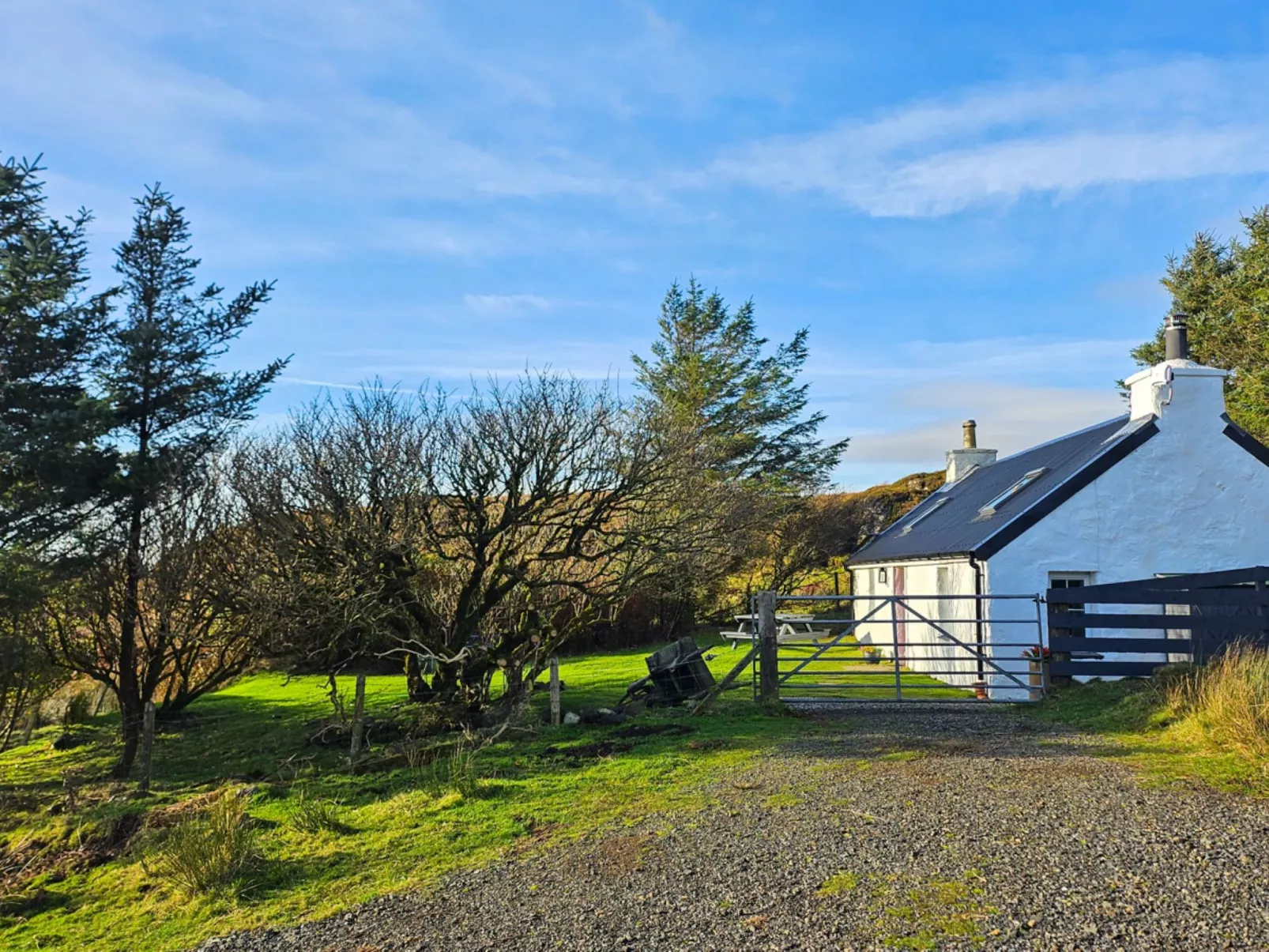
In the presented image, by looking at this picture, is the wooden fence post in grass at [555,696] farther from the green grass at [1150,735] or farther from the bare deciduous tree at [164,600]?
the green grass at [1150,735]

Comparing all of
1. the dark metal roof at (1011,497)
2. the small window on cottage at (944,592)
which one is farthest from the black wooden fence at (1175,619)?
the small window on cottage at (944,592)

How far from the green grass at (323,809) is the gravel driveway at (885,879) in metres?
0.65

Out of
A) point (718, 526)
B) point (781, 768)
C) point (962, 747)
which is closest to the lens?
point (781, 768)

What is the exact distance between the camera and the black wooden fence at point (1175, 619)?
12.5 metres

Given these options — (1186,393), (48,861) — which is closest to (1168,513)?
(1186,393)

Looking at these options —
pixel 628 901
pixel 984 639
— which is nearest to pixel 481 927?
pixel 628 901

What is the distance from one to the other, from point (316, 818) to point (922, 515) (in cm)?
2129

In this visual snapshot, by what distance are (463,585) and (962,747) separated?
7826mm

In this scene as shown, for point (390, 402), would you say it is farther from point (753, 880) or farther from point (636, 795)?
point (753, 880)

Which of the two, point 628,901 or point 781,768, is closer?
point 628,901

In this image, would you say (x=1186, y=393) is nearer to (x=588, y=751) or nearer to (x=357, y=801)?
(x=588, y=751)

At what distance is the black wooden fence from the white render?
2.24 metres

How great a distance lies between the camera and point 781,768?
9.30m

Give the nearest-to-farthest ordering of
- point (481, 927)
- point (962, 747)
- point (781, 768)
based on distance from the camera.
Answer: point (481, 927)
point (781, 768)
point (962, 747)
